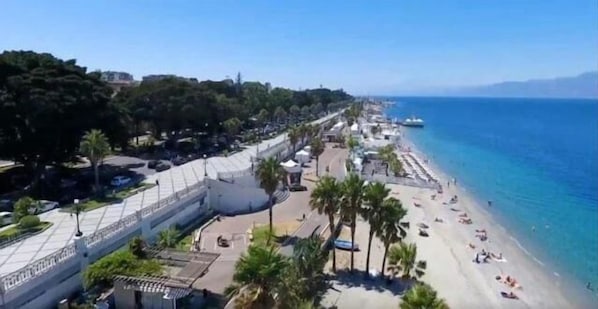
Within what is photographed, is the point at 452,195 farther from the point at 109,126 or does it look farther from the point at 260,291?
the point at 260,291

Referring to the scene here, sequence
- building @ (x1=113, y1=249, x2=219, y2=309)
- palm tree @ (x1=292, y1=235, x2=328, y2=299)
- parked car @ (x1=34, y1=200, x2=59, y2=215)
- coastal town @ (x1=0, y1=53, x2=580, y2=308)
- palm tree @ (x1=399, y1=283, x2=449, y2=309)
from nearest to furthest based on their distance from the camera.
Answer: palm tree @ (x1=399, y1=283, x2=449, y2=309) → building @ (x1=113, y1=249, x2=219, y2=309) → coastal town @ (x1=0, y1=53, x2=580, y2=308) → palm tree @ (x1=292, y1=235, x2=328, y2=299) → parked car @ (x1=34, y1=200, x2=59, y2=215)

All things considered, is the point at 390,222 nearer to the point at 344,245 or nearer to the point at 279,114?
the point at 344,245

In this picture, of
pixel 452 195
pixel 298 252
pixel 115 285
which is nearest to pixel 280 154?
pixel 452 195

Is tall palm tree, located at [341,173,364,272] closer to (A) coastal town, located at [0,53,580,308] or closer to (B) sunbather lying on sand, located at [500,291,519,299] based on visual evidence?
(A) coastal town, located at [0,53,580,308]

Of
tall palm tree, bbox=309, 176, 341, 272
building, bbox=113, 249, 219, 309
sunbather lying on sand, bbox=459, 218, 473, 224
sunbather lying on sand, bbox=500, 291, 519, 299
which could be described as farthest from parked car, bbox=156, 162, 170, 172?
sunbather lying on sand, bbox=500, 291, 519, 299

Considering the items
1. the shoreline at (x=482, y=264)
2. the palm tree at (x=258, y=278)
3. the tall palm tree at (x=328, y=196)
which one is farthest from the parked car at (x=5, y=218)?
the shoreline at (x=482, y=264)

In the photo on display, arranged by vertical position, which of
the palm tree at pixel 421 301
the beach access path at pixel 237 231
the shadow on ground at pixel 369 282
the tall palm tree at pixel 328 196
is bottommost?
the shadow on ground at pixel 369 282

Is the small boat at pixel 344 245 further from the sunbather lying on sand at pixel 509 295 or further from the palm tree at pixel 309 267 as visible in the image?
the sunbather lying on sand at pixel 509 295
